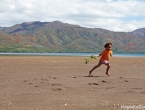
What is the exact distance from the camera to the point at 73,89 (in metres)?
11.9

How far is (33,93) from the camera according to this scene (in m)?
10.8

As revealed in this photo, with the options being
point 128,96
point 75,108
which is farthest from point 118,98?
point 75,108

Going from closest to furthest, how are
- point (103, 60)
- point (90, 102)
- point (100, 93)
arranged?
point (90, 102) → point (100, 93) → point (103, 60)

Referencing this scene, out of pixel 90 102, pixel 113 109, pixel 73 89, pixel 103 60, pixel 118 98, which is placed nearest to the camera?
pixel 113 109

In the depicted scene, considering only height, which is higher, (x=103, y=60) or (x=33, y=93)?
(x=103, y=60)

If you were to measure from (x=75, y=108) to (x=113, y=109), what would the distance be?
108 centimetres

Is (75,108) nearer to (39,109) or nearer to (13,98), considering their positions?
(39,109)

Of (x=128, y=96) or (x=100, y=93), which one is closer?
(x=128, y=96)

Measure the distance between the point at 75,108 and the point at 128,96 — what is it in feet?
9.02

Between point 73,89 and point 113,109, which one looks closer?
point 113,109

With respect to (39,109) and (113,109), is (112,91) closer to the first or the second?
(113,109)

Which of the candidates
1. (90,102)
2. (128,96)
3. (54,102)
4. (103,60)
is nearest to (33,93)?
(54,102)

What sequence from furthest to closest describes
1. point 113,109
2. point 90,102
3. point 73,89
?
point 73,89
point 90,102
point 113,109

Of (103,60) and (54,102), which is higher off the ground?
(103,60)
